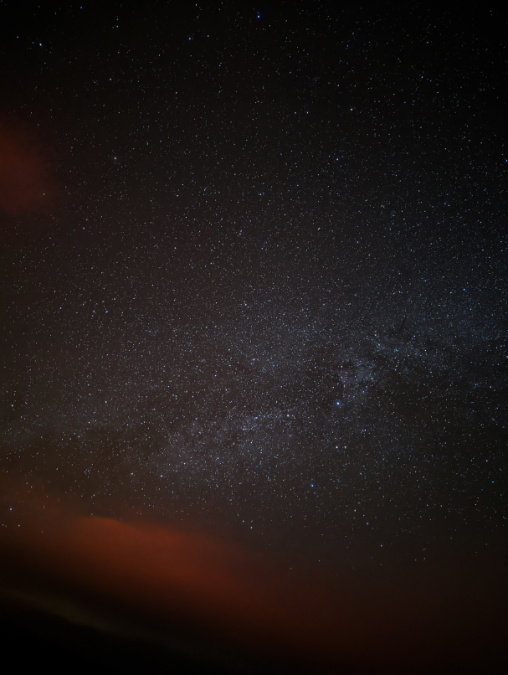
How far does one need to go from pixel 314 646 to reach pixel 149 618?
4.03 metres

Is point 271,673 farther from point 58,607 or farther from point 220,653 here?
point 58,607

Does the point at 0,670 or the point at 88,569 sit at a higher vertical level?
the point at 88,569

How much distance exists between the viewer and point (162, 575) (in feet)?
22.2

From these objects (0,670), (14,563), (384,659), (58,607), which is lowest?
(0,670)

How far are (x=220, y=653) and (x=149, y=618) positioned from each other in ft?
6.30

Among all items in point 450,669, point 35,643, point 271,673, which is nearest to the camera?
point 450,669

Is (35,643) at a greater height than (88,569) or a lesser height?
lesser

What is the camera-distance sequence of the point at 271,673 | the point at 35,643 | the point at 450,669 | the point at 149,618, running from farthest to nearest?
the point at 149,618
the point at 271,673
the point at 35,643
the point at 450,669

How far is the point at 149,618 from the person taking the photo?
328 inches

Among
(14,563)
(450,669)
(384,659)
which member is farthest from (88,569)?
(450,669)

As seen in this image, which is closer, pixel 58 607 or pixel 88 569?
pixel 88 569

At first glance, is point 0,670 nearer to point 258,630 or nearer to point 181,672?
point 181,672

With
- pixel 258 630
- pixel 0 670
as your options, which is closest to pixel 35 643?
pixel 0 670

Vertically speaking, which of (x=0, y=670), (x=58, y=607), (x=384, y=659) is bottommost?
(x=0, y=670)
